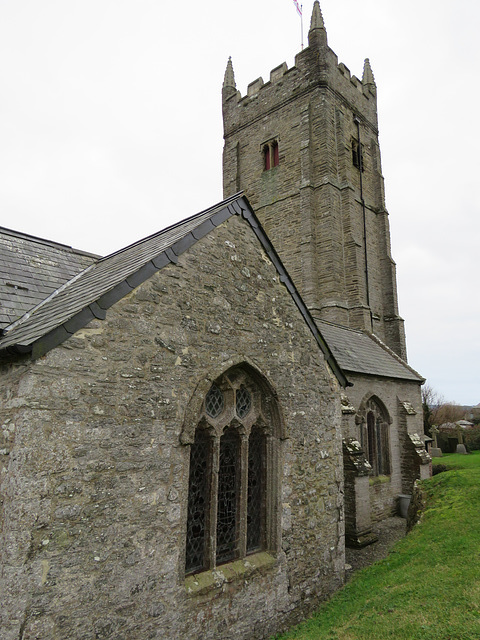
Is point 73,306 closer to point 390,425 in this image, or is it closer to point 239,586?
point 239,586

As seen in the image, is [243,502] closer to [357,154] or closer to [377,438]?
[377,438]

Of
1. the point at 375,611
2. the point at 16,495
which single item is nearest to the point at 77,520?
the point at 16,495

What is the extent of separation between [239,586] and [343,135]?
25157 millimetres

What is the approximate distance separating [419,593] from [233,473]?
3.38m

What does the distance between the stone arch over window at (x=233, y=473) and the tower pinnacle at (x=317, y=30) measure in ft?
84.0

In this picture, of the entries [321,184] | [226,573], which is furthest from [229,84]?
[226,573]

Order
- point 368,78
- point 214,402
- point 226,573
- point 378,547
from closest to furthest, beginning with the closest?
1. point 226,573
2. point 214,402
3. point 378,547
4. point 368,78

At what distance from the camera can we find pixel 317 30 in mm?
25438

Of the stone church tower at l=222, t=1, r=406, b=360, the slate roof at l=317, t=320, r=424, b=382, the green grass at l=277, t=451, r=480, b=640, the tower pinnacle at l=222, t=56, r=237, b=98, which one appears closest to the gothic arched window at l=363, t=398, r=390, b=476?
the slate roof at l=317, t=320, r=424, b=382

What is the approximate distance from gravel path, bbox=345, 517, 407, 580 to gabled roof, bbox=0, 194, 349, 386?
651 centimetres

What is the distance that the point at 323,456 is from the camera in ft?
26.9

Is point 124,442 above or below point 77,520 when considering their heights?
above

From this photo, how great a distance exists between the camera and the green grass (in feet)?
18.0

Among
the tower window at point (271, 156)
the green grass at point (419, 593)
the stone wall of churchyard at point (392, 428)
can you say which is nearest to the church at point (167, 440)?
the green grass at point (419, 593)
